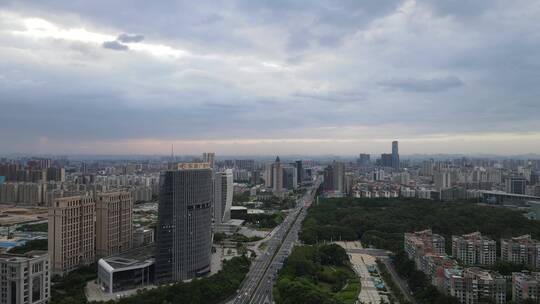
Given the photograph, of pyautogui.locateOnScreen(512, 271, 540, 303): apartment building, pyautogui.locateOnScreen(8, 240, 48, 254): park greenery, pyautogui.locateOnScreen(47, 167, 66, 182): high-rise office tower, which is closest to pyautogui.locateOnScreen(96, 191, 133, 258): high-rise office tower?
pyautogui.locateOnScreen(8, 240, 48, 254): park greenery

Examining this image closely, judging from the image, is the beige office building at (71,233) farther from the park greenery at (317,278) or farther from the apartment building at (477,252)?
the apartment building at (477,252)

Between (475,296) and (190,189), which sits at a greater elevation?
(190,189)

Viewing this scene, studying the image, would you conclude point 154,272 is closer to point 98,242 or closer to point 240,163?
point 98,242

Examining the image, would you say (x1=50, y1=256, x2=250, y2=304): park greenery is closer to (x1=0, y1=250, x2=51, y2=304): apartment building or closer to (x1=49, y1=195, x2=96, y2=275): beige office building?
(x1=0, y1=250, x2=51, y2=304): apartment building

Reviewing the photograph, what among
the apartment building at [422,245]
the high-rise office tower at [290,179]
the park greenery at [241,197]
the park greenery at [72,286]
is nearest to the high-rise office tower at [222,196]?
the park greenery at [72,286]

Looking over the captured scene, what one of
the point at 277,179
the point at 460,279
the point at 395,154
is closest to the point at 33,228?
the point at 460,279

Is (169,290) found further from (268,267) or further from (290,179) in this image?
(290,179)

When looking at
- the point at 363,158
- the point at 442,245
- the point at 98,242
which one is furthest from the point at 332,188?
the point at 363,158
